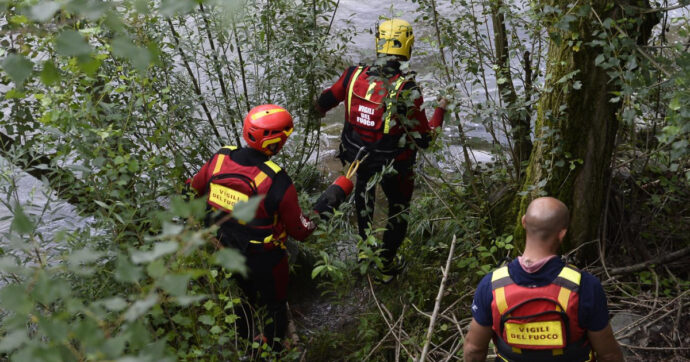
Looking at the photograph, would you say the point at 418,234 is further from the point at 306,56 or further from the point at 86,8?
the point at 86,8

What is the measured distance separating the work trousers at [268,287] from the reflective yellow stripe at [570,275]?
189 cm

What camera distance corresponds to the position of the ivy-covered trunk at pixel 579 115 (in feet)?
10.7

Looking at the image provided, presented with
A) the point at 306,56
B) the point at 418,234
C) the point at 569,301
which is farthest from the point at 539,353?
the point at 306,56

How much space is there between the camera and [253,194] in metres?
3.42

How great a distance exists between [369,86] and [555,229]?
2.17m

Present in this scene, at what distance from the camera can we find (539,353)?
7.91 ft

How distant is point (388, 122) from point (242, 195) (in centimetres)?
135

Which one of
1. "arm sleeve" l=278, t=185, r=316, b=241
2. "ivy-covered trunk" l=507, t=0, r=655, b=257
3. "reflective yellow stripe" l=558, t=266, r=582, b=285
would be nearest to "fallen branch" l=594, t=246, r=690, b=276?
"ivy-covered trunk" l=507, t=0, r=655, b=257

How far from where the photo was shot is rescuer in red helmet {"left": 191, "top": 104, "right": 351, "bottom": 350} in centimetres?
346

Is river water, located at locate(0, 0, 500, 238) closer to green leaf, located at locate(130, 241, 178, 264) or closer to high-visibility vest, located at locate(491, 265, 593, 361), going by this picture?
high-visibility vest, located at locate(491, 265, 593, 361)

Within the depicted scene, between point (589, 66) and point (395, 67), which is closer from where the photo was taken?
point (589, 66)

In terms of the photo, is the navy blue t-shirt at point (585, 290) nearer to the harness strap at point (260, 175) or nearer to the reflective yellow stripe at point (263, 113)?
the harness strap at point (260, 175)

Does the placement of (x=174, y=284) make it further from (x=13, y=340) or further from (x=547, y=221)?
(x=547, y=221)

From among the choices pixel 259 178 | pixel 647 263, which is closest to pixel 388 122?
pixel 259 178
